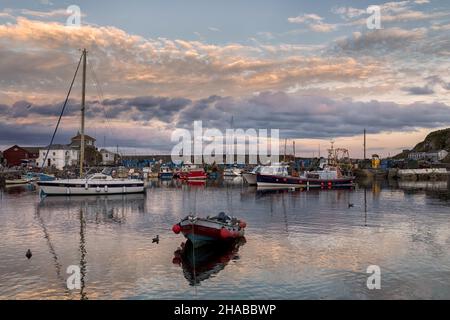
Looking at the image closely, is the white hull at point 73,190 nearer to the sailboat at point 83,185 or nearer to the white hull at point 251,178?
the sailboat at point 83,185

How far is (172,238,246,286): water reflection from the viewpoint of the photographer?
82.4ft

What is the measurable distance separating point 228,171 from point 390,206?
12625 centimetres

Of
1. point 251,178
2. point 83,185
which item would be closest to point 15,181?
point 83,185

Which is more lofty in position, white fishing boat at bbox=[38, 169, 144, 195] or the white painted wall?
the white painted wall

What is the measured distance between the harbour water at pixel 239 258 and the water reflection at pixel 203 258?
0.22ft

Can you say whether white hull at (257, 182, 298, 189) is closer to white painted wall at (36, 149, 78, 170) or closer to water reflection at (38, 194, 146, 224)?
water reflection at (38, 194, 146, 224)

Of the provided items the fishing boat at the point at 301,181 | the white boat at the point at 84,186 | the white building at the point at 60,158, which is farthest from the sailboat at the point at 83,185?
the white building at the point at 60,158

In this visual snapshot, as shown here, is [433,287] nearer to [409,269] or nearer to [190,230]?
[409,269]

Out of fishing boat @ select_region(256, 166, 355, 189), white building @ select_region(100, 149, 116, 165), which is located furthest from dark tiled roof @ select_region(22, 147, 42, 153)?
fishing boat @ select_region(256, 166, 355, 189)

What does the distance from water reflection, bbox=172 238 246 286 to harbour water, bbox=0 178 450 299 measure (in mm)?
67

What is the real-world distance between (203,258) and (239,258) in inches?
92.3

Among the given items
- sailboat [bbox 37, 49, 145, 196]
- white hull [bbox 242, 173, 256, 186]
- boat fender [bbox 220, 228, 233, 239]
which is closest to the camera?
boat fender [bbox 220, 228, 233, 239]

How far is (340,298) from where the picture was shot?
68.4 feet
